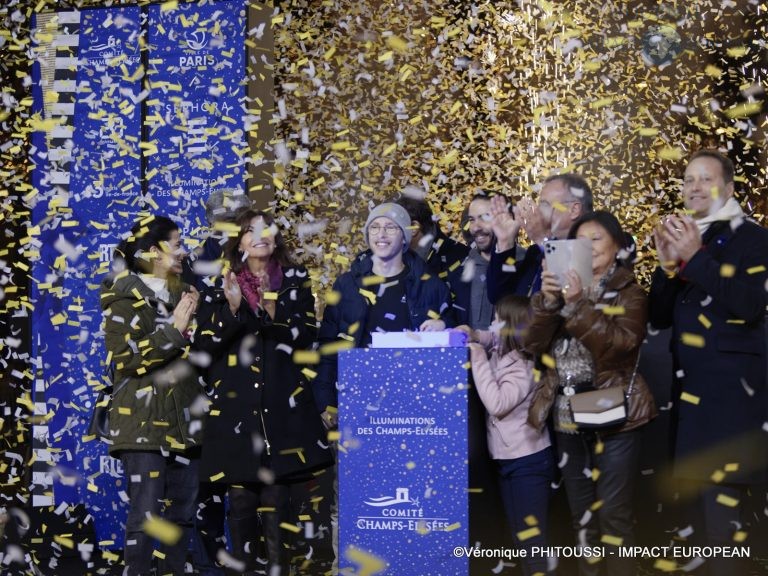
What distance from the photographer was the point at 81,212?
6703mm

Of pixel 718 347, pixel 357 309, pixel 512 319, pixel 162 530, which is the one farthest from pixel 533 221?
pixel 162 530

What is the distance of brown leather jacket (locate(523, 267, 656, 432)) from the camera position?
4098 mm

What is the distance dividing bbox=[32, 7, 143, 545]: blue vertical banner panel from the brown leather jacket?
10.9 feet

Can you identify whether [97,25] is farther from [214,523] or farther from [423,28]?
[214,523]

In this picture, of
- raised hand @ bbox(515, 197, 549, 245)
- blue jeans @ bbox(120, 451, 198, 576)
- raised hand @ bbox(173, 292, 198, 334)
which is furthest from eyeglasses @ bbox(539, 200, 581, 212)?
blue jeans @ bbox(120, 451, 198, 576)

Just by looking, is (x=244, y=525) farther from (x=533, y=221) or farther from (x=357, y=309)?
(x=533, y=221)

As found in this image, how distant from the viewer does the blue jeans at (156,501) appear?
4.88m

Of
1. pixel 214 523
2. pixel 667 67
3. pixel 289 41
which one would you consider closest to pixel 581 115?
pixel 667 67

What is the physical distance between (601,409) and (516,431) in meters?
0.43

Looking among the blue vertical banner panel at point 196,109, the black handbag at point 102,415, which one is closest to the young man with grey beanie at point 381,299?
the black handbag at point 102,415

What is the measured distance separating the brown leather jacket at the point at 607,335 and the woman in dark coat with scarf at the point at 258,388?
1.09 meters

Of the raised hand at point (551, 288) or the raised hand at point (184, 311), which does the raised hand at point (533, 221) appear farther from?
the raised hand at point (184, 311)

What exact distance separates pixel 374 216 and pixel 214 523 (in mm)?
1737

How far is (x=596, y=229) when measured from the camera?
429cm
